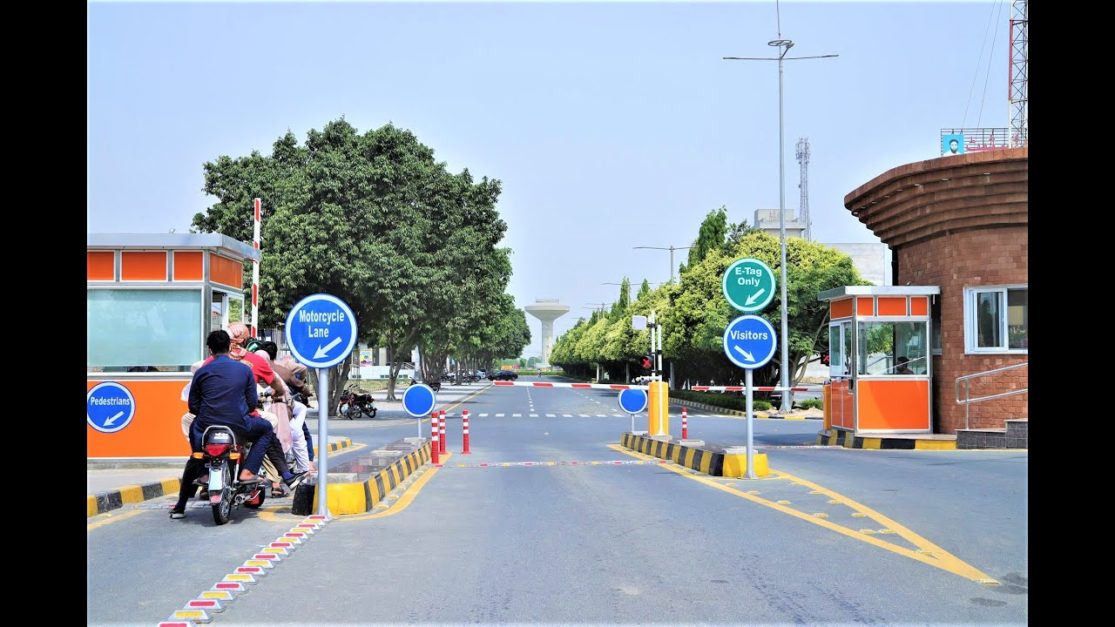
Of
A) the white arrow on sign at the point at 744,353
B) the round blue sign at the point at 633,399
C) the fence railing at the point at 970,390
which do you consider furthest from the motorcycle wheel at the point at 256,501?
the fence railing at the point at 970,390

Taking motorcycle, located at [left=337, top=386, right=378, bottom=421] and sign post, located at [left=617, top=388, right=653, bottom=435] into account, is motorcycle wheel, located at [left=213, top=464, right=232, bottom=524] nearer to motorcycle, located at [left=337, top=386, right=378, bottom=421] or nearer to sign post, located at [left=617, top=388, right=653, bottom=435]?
sign post, located at [left=617, top=388, right=653, bottom=435]

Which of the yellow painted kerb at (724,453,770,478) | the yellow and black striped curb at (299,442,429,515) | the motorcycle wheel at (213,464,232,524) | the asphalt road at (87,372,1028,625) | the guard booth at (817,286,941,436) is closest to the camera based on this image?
the asphalt road at (87,372,1028,625)

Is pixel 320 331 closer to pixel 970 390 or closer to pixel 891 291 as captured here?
pixel 891 291

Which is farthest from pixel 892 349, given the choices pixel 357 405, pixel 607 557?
pixel 357 405

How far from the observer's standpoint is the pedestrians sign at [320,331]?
1046 cm

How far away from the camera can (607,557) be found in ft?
26.9

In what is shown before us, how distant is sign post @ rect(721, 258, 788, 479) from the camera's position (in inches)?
555

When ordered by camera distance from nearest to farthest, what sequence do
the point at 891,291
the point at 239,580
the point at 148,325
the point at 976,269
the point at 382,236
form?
the point at 239,580, the point at 148,325, the point at 976,269, the point at 891,291, the point at 382,236

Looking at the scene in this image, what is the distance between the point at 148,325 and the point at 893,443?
13.6 metres

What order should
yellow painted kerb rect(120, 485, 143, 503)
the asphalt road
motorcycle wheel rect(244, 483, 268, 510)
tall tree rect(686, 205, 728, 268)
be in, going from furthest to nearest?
1. tall tree rect(686, 205, 728, 268)
2. yellow painted kerb rect(120, 485, 143, 503)
3. motorcycle wheel rect(244, 483, 268, 510)
4. the asphalt road

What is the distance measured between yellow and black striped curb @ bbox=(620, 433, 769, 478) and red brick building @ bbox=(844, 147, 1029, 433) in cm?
591

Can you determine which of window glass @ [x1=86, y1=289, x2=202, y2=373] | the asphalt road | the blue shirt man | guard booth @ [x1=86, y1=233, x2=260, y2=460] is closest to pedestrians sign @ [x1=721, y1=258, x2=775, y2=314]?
the asphalt road
